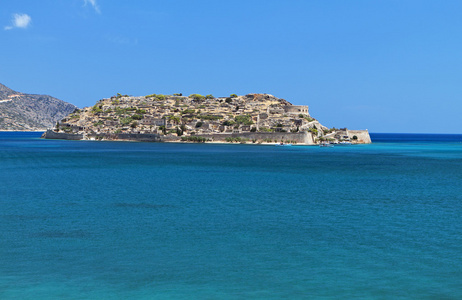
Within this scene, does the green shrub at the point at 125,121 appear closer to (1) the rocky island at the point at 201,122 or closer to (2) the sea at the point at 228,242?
(1) the rocky island at the point at 201,122

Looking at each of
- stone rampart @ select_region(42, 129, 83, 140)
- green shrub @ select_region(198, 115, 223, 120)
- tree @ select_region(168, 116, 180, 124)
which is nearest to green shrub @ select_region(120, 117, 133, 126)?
tree @ select_region(168, 116, 180, 124)

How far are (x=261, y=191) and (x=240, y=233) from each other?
45.2 ft

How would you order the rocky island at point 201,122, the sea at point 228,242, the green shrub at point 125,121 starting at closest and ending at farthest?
the sea at point 228,242 < the rocky island at point 201,122 < the green shrub at point 125,121

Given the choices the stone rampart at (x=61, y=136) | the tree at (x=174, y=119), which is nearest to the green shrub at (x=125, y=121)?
the tree at (x=174, y=119)

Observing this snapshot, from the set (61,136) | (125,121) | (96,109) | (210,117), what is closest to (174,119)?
(210,117)

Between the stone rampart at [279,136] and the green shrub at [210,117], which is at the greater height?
the green shrub at [210,117]

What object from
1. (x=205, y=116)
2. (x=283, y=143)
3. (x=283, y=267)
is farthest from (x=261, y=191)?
(x=205, y=116)

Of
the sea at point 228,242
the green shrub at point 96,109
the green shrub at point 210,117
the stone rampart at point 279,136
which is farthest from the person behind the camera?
the green shrub at point 96,109

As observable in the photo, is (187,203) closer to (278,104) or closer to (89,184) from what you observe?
(89,184)

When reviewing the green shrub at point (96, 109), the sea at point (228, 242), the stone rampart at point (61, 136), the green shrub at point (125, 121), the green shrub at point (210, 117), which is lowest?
the sea at point (228, 242)

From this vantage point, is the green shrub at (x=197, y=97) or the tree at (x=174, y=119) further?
the green shrub at (x=197, y=97)

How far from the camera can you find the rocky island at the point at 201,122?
12564cm

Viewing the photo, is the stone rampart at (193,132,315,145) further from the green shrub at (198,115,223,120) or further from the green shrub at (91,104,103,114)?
the green shrub at (91,104,103,114)

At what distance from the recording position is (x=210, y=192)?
107 feet
